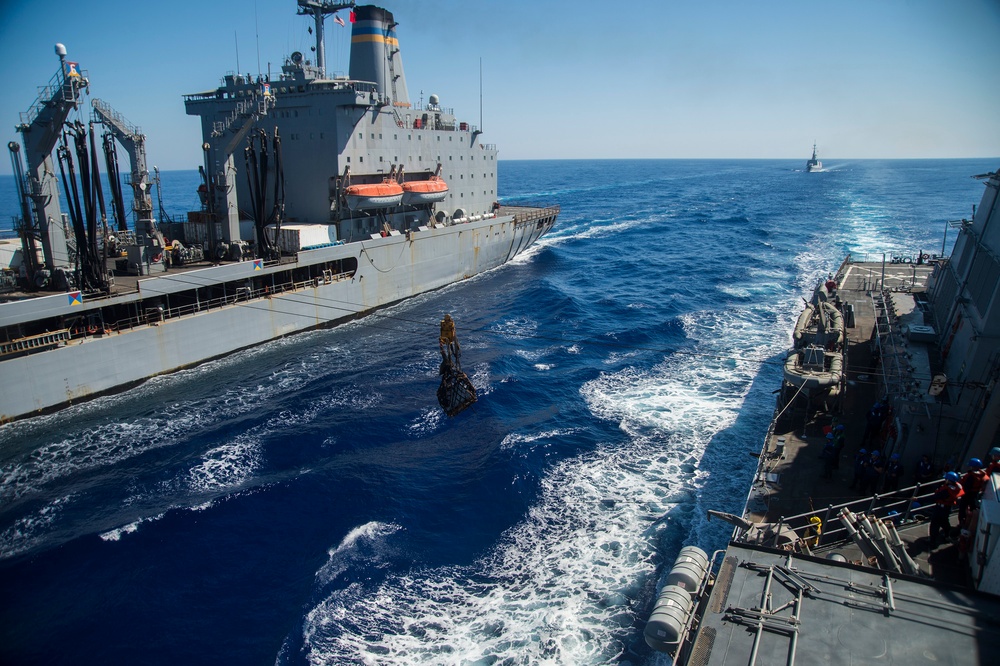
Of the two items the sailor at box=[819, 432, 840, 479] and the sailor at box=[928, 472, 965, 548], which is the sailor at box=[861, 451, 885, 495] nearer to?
the sailor at box=[819, 432, 840, 479]

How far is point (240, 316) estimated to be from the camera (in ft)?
87.6

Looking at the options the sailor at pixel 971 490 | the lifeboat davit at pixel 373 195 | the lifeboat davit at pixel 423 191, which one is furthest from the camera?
the lifeboat davit at pixel 423 191

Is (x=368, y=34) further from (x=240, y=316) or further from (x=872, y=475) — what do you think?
(x=872, y=475)

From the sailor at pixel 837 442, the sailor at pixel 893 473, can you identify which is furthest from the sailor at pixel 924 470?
the sailor at pixel 837 442

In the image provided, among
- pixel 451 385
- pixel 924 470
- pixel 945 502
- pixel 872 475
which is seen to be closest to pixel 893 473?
pixel 872 475

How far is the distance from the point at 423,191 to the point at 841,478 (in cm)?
2925

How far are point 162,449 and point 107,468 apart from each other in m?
1.54

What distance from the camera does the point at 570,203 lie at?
8600 cm

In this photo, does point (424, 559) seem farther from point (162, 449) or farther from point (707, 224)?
point (707, 224)

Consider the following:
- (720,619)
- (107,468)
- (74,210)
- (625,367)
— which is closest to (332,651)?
(720,619)

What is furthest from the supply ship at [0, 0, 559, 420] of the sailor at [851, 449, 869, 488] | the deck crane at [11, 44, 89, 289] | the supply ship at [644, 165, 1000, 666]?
the sailor at [851, 449, 869, 488]

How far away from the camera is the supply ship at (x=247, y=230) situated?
2214 cm

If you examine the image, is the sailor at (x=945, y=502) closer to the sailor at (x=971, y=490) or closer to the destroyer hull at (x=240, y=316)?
the sailor at (x=971, y=490)

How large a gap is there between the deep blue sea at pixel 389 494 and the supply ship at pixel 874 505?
2650 millimetres
